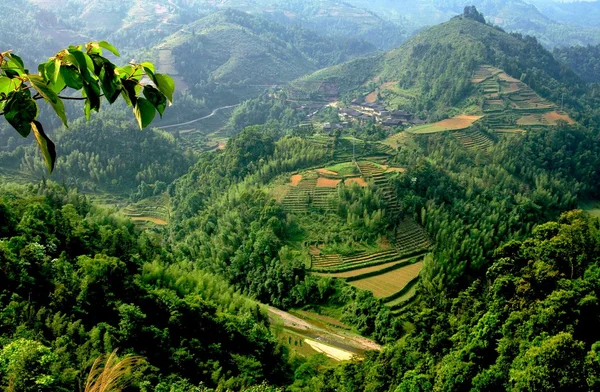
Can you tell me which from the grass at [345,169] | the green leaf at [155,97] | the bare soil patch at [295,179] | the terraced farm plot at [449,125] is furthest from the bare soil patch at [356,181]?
the green leaf at [155,97]

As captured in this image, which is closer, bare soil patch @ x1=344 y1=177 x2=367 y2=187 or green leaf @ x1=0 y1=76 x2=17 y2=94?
green leaf @ x1=0 y1=76 x2=17 y2=94

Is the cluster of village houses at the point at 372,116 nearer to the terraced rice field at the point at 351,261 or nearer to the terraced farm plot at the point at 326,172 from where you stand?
the terraced farm plot at the point at 326,172

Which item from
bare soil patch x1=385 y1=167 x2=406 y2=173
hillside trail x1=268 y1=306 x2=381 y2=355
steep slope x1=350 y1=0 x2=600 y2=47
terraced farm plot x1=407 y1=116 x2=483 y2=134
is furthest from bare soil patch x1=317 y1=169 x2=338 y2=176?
steep slope x1=350 y1=0 x2=600 y2=47

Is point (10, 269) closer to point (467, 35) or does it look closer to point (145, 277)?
point (145, 277)

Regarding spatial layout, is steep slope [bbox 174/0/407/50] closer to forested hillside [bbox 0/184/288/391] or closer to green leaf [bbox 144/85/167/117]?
forested hillside [bbox 0/184/288/391]

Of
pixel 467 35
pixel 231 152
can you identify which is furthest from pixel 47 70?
pixel 467 35

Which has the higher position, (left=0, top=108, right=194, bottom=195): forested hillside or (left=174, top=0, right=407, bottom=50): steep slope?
(left=174, top=0, right=407, bottom=50): steep slope
